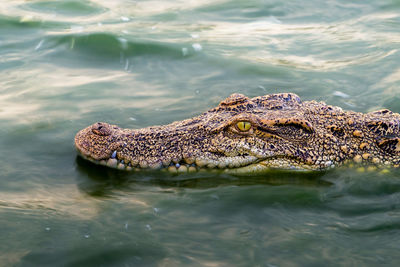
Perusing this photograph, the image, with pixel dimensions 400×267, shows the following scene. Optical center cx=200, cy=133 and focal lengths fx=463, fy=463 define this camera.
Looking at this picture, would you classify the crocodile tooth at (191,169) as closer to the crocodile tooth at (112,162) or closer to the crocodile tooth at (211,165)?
the crocodile tooth at (211,165)

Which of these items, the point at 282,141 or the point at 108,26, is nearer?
the point at 282,141

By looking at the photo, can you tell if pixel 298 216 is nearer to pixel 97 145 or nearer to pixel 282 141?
pixel 282 141

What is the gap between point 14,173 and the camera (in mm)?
5242

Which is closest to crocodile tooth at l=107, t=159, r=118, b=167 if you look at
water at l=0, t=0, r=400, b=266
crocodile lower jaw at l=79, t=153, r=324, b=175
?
crocodile lower jaw at l=79, t=153, r=324, b=175

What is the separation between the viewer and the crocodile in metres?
4.75

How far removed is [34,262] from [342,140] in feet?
10.6

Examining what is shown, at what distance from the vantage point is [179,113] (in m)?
6.91

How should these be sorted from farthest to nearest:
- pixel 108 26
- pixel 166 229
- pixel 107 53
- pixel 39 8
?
pixel 39 8, pixel 108 26, pixel 107 53, pixel 166 229

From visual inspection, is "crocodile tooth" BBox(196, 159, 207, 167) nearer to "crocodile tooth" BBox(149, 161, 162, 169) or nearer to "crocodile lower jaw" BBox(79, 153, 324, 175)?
"crocodile lower jaw" BBox(79, 153, 324, 175)

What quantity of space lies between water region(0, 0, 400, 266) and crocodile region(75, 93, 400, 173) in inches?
7.8

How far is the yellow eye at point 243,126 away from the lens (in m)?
4.75

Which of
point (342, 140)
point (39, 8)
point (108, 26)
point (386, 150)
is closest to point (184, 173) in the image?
point (342, 140)

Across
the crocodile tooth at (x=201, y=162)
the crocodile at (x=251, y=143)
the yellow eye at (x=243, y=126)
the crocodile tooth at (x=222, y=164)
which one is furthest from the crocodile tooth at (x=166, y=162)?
the yellow eye at (x=243, y=126)

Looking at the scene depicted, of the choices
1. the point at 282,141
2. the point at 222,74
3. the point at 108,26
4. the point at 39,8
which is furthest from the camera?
the point at 39,8
